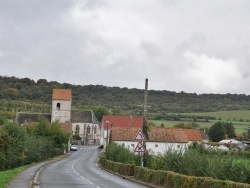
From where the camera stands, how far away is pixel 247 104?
187 m

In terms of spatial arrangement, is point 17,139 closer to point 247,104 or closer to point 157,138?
point 157,138

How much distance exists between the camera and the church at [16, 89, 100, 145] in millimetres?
148750

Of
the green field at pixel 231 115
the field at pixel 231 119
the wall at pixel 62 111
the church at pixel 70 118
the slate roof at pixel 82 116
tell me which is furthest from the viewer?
the green field at pixel 231 115

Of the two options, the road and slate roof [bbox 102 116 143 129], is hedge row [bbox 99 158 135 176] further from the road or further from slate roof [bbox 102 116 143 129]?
slate roof [bbox 102 116 143 129]

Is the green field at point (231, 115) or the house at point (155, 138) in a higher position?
the green field at point (231, 115)

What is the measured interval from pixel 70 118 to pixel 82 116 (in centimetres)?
485

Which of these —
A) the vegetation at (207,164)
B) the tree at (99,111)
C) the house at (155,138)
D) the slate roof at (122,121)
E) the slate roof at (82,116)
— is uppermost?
the tree at (99,111)

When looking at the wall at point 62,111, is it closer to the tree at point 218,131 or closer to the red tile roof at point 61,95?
the red tile roof at point 61,95

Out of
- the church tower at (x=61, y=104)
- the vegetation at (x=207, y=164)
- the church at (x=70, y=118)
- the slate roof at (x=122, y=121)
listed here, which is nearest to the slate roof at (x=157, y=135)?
the slate roof at (x=122, y=121)

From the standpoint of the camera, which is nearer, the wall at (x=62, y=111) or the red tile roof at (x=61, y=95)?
the wall at (x=62, y=111)

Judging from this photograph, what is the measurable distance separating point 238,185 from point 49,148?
62.8m

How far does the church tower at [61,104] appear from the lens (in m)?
149

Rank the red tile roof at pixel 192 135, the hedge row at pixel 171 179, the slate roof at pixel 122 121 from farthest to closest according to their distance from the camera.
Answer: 1. the slate roof at pixel 122 121
2. the red tile roof at pixel 192 135
3. the hedge row at pixel 171 179

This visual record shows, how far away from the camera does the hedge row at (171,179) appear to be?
65.2ft
